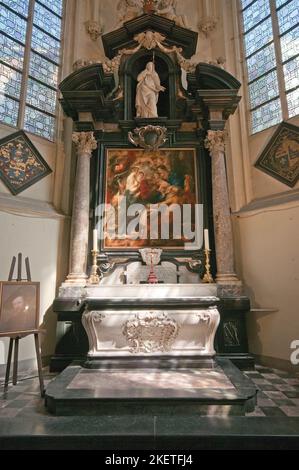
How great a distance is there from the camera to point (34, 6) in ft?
21.3

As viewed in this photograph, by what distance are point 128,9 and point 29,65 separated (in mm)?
Result: 2621

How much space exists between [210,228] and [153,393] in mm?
3109

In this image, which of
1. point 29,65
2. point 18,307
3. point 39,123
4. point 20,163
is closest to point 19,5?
point 29,65

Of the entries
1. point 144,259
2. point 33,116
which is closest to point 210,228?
point 144,259

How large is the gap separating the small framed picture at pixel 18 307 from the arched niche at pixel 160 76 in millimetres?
3779

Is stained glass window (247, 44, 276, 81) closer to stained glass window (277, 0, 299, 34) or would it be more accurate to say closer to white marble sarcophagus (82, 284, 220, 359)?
stained glass window (277, 0, 299, 34)

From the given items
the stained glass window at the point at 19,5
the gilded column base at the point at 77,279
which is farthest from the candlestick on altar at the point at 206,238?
the stained glass window at the point at 19,5

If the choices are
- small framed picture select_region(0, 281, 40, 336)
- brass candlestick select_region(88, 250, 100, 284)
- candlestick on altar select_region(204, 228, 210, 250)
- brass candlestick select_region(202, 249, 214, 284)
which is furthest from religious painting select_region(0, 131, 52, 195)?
brass candlestick select_region(202, 249, 214, 284)

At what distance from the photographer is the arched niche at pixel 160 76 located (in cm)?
600

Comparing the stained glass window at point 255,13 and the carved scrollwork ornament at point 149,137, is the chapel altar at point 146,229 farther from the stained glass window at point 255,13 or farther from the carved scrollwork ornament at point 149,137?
the stained glass window at point 255,13

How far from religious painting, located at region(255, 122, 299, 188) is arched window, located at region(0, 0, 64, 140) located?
417 cm

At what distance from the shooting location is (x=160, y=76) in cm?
636

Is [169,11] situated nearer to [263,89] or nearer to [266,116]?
[263,89]

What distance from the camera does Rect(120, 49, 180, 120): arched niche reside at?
6003mm
